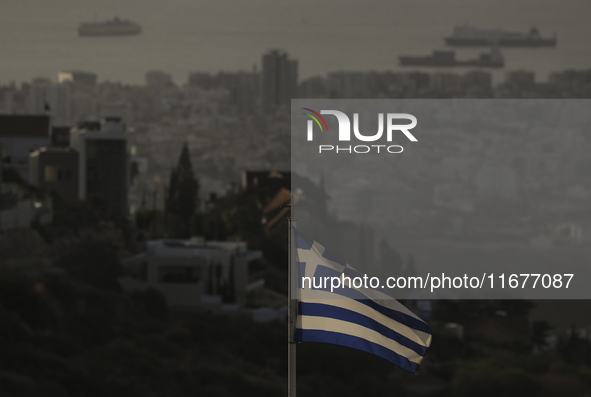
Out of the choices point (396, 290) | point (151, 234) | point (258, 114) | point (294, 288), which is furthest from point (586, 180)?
point (294, 288)

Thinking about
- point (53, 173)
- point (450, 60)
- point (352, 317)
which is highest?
point (450, 60)

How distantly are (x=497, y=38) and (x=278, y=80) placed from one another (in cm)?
1441

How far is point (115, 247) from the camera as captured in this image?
22.6 metres

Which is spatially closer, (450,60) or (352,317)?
(352,317)

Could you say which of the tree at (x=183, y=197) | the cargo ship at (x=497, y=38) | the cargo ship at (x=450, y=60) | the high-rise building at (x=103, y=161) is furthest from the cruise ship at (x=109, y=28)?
the high-rise building at (x=103, y=161)

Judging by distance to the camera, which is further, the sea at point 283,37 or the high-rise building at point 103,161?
the sea at point 283,37

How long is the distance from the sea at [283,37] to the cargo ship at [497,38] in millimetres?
497

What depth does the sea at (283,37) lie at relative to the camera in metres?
Result: 54.7

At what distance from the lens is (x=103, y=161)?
25344mm

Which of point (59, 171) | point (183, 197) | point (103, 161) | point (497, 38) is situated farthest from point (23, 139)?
point (497, 38)

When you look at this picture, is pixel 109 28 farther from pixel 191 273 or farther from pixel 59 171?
pixel 191 273

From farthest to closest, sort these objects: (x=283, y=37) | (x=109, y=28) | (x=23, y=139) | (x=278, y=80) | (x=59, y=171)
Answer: (x=283, y=37), (x=109, y=28), (x=278, y=80), (x=23, y=139), (x=59, y=171)

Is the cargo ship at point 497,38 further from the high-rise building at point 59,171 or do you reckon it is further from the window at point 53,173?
the window at point 53,173

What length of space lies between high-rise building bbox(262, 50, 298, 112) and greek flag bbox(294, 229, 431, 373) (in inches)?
1881
